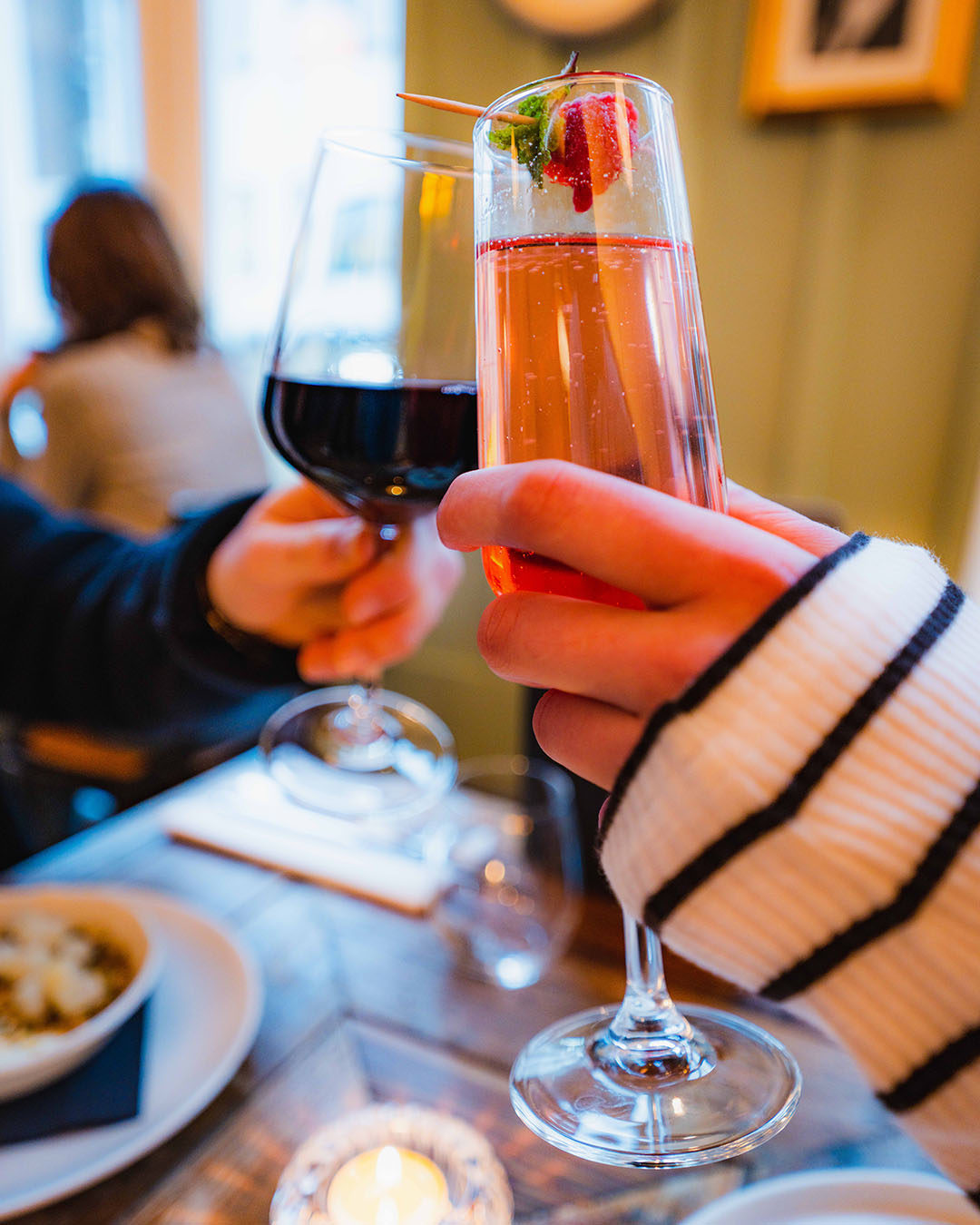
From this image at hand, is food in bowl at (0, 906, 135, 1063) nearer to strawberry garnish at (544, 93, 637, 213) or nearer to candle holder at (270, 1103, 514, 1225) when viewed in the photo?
candle holder at (270, 1103, 514, 1225)

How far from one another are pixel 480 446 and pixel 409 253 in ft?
0.73

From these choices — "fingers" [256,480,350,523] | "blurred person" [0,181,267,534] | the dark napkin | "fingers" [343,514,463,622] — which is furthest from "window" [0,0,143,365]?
the dark napkin

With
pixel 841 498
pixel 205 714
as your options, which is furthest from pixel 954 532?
pixel 205 714

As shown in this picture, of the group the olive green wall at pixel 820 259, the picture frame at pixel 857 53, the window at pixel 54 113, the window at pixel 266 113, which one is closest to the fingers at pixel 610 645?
the olive green wall at pixel 820 259

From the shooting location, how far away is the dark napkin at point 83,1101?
22.3 inches

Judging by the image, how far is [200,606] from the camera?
950 millimetres

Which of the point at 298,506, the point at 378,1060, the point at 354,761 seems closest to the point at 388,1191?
the point at 378,1060

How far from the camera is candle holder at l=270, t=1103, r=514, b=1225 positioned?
0.51 m

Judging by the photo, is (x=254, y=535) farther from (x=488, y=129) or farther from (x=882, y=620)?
(x=882, y=620)

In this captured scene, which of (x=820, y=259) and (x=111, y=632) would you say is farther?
(x=820, y=259)

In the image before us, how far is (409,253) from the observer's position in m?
0.57

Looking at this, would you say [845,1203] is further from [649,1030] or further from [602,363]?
[602,363]

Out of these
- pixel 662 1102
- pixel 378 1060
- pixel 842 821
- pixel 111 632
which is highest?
pixel 842 821

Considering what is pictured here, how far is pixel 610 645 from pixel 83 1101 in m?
0.51
